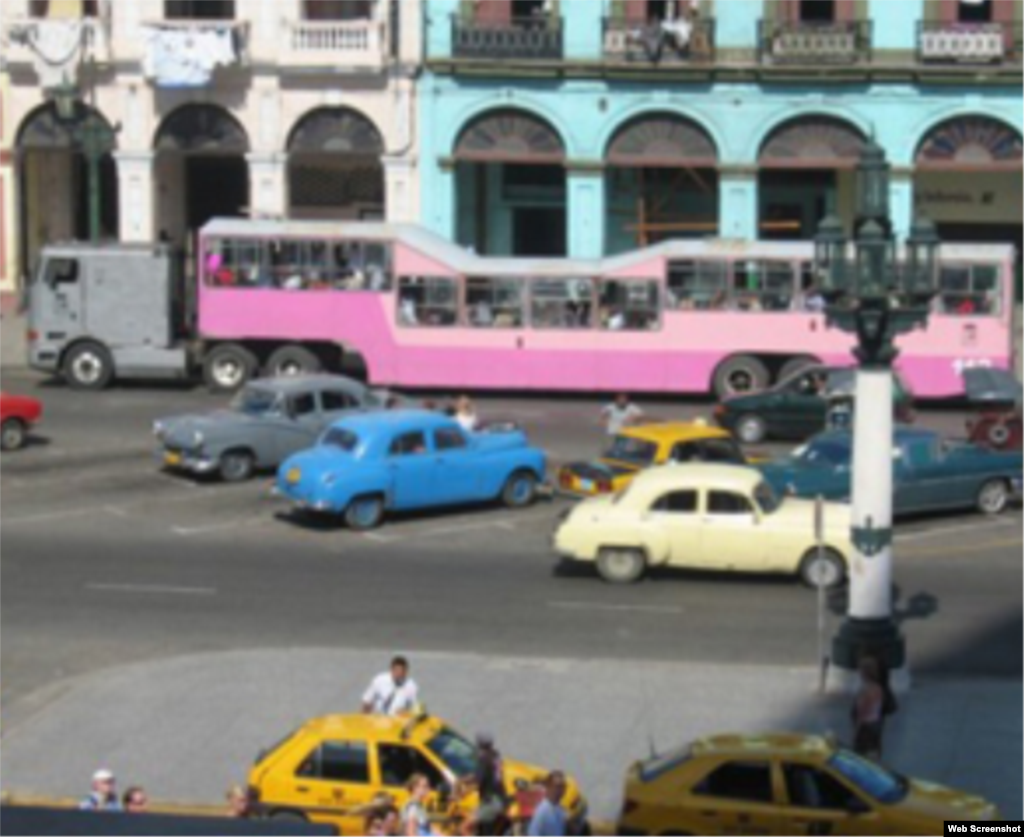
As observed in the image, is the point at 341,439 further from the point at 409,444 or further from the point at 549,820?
the point at 549,820

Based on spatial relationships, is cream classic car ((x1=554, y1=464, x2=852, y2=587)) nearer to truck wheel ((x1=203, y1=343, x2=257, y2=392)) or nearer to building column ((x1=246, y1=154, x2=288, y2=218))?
truck wheel ((x1=203, y1=343, x2=257, y2=392))

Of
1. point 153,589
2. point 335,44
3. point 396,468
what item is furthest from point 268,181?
point 153,589

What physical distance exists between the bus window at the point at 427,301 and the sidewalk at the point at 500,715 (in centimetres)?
1819

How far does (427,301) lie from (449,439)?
11.3 metres

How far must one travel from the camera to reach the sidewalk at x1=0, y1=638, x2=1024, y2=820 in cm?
1966

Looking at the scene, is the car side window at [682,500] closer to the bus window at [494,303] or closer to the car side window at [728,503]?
the car side window at [728,503]

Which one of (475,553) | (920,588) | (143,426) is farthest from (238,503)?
(920,588)

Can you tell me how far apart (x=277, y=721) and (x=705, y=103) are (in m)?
30.4

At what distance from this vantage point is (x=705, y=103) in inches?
1935

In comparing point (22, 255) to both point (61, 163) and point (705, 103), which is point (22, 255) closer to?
point (61, 163)

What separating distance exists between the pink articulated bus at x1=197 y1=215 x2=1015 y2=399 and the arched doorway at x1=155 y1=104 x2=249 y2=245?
8.92 m

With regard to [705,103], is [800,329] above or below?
below

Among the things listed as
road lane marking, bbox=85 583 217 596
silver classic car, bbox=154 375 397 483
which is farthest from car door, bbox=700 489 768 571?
silver classic car, bbox=154 375 397 483

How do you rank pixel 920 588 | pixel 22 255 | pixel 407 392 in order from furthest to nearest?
pixel 22 255
pixel 407 392
pixel 920 588
